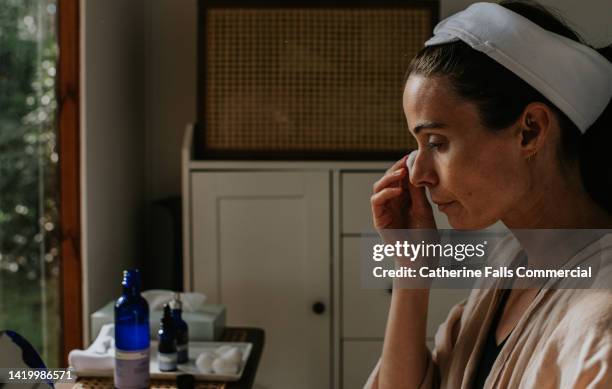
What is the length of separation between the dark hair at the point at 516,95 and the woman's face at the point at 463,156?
0.01 m

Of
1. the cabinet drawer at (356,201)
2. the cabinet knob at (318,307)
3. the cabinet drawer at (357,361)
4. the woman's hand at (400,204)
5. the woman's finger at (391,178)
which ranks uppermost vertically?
the woman's finger at (391,178)

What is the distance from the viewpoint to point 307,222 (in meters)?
2.11

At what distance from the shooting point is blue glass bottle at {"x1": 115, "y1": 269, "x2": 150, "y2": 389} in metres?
1.34

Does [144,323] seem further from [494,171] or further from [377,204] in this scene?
[494,171]

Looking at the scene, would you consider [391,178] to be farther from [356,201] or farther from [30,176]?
[30,176]

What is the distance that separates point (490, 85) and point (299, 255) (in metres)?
1.34

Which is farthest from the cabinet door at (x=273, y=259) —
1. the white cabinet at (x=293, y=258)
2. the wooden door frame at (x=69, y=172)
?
the wooden door frame at (x=69, y=172)

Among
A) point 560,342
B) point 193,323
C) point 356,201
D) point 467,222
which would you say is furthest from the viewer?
point 356,201

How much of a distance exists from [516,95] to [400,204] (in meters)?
0.35

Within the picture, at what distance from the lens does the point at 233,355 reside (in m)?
1.47

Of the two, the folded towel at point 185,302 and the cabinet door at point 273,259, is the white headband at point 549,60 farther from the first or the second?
the cabinet door at point 273,259

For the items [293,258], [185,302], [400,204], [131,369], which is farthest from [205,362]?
[293,258]

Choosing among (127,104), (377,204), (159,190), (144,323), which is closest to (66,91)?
(127,104)

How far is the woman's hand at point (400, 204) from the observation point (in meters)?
1.11
